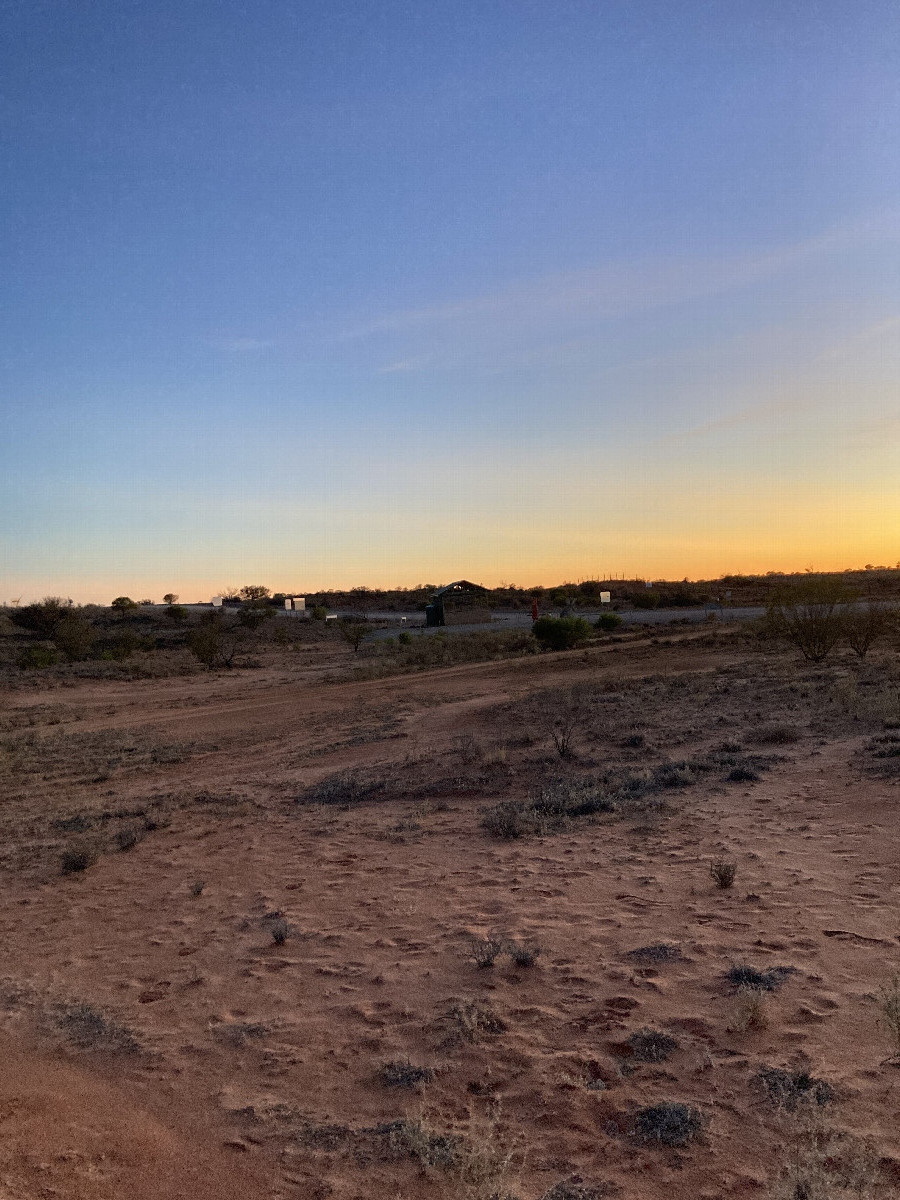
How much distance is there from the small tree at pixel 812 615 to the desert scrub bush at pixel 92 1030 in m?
22.0

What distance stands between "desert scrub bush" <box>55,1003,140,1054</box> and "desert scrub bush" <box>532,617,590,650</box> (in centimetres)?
3365

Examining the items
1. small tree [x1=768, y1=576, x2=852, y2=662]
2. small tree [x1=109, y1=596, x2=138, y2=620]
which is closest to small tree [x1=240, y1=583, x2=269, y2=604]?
small tree [x1=109, y1=596, x2=138, y2=620]

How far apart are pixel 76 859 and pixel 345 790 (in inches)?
171

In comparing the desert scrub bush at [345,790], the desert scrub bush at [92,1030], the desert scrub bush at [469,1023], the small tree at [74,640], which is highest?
the small tree at [74,640]

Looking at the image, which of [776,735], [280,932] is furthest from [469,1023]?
[776,735]

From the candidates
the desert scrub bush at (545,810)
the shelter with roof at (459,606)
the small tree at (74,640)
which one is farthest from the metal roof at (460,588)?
the desert scrub bush at (545,810)

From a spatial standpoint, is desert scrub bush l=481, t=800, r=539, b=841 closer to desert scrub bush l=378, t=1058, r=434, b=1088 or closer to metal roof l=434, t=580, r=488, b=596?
desert scrub bush l=378, t=1058, r=434, b=1088

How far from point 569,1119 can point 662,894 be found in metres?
3.52

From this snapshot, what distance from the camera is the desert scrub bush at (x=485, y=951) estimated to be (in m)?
6.41

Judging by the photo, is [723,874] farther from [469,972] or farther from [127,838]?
[127,838]

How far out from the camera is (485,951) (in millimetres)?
6520

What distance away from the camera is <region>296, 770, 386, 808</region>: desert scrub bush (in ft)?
41.9

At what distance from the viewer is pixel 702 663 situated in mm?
27484

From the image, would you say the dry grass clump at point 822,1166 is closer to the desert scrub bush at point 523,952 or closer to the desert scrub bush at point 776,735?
the desert scrub bush at point 523,952
